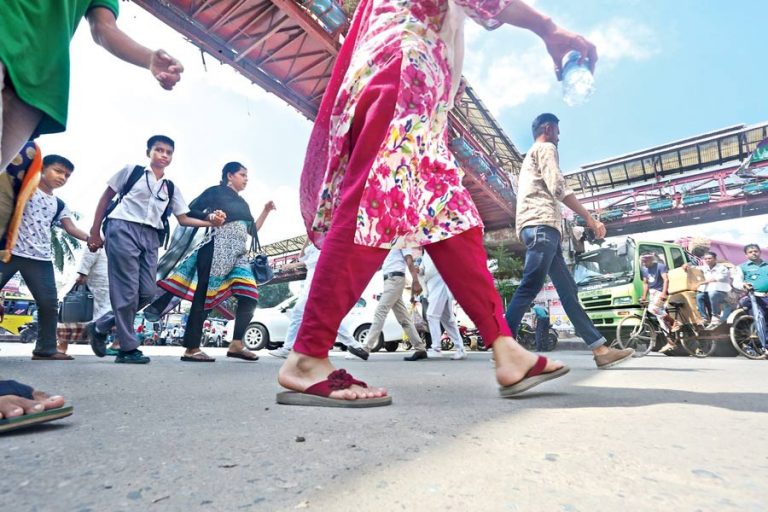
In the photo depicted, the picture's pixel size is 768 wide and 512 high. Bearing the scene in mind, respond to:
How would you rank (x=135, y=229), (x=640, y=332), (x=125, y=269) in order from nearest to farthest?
(x=125, y=269)
(x=135, y=229)
(x=640, y=332)

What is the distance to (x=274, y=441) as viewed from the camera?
34.9 inches

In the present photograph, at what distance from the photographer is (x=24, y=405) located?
1.01 metres

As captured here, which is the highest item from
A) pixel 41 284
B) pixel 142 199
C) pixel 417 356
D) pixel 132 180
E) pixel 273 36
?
pixel 273 36

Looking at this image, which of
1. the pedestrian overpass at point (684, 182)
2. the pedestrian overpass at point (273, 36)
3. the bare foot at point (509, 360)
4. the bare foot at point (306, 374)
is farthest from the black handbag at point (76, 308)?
the pedestrian overpass at point (684, 182)

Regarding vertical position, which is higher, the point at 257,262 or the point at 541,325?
the point at 257,262

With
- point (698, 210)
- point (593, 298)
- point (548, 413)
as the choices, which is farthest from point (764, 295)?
point (698, 210)

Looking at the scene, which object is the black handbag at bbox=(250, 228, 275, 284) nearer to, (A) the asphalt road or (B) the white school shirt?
(B) the white school shirt

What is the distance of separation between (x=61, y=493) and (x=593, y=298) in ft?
27.5

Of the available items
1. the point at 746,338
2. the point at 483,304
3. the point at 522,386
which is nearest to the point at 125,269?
the point at 483,304

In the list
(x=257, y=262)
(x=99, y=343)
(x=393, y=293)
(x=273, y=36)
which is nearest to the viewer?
(x=257, y=262)

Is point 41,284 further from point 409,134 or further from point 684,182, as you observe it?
point 684,182

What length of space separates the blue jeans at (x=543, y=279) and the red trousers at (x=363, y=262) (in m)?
1.42

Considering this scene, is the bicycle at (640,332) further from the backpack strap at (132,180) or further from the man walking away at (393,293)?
the backpack strap at (132,180)

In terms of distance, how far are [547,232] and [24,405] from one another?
9.27 feet
